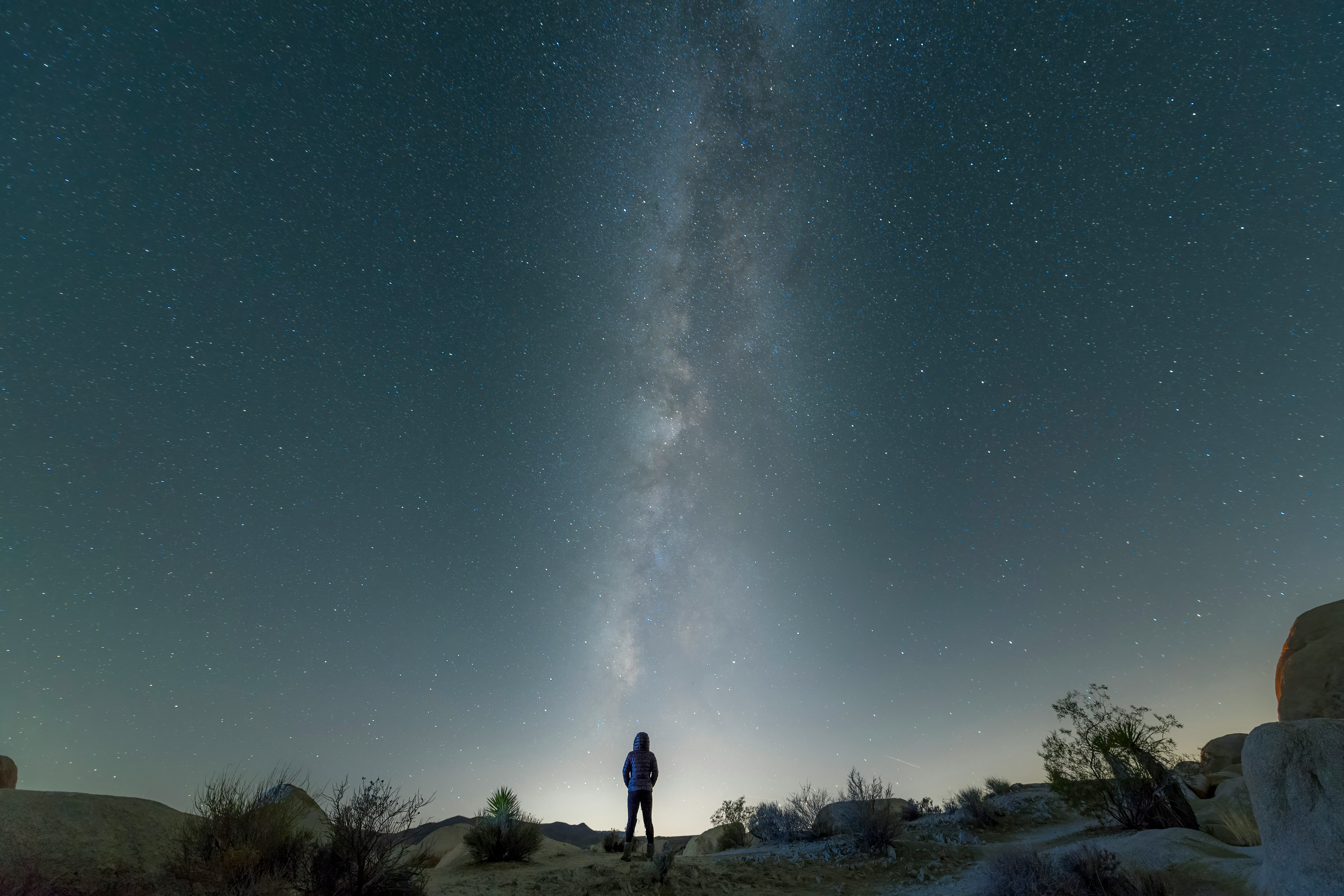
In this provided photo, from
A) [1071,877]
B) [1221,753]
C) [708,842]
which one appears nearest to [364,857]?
[1071,877]

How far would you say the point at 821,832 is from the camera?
15.0m

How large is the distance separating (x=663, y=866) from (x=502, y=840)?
531 centimetres

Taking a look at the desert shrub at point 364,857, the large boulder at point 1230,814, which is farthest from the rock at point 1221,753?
the desert shrub at point 364,857

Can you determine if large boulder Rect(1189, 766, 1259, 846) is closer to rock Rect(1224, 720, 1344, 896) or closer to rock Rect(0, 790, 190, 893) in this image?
rock Rect(1224, 720, 1344, 896)

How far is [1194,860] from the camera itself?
26.2 ft

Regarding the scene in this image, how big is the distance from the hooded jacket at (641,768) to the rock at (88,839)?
24.7 feet

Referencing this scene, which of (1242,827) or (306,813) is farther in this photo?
(1242,827)

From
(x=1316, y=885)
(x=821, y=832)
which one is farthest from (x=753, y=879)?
(x=1316, y=885)

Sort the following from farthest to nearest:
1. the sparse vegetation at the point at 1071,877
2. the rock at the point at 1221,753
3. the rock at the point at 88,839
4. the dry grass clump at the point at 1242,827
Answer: the rock at the point at 1221,753
the dry grass clump at the point at 1242,827
the sparse vegetation at the point at 1071,877
the rock at the point at 88,839

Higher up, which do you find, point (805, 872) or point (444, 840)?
point (444, 840)

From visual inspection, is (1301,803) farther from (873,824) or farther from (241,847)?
(241,847)

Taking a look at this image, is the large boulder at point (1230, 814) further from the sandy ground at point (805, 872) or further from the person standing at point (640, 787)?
the person standing at point (640, 787)

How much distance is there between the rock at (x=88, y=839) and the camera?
706 cm

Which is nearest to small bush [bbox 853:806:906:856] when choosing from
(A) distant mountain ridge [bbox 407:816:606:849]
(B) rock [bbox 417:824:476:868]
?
(B) rock [bbox 417:824:476:868]
